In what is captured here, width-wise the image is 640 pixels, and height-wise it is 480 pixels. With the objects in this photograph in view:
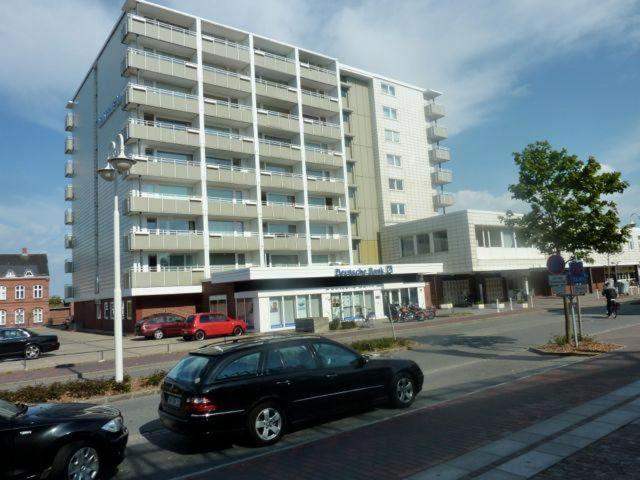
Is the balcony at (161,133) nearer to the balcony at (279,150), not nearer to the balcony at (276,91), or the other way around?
the balcony at (279,150)

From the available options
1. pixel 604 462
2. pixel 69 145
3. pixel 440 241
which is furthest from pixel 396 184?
pixel 604 462

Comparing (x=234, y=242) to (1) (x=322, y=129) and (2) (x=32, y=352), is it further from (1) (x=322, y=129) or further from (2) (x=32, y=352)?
(2) (x=32, y=352)

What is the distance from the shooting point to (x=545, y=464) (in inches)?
229

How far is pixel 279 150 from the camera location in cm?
4275

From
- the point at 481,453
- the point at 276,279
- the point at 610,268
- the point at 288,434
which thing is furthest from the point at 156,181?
the point at 610,268

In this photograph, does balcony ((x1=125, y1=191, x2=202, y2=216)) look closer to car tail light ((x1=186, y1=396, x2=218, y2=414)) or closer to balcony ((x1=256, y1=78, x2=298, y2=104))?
balcony ((x1=256, y1=78, x2=298, y2=104))

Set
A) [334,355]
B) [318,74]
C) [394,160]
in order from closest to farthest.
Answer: [334,355] < [318,74] < [394,160]

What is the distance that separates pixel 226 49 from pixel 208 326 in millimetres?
23919

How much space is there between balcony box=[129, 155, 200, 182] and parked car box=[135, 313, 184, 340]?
33.5 feet

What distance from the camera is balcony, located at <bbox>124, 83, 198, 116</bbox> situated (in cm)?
3494

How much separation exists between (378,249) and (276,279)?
63.7ft

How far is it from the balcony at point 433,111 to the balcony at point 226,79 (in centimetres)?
2450

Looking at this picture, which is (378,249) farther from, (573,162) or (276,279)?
(573,162)

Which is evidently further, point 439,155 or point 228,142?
point 439,155
